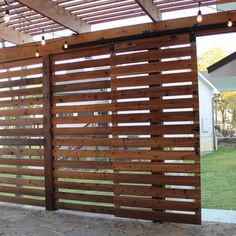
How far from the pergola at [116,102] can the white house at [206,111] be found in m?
10.6

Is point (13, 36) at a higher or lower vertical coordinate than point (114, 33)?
higher

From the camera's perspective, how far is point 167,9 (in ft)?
15.8

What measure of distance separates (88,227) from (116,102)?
5.89ft

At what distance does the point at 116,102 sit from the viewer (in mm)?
5191

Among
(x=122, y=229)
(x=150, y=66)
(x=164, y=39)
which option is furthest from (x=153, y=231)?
(x=164, y=39)

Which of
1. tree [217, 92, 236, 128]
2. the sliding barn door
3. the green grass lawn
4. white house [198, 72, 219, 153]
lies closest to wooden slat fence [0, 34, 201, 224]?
the sliding barn door

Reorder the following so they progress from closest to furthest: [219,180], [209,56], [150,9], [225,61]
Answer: [150,9]
[225,61]
[219,180]
[209,56]

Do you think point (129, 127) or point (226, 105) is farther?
point (226, 105)

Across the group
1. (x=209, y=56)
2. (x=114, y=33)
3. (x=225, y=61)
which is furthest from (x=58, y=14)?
(x=209, y=56)

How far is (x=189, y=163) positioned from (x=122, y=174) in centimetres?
99

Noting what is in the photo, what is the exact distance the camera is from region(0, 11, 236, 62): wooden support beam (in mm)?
4590

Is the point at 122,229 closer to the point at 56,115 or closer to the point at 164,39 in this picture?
the point at 56,115

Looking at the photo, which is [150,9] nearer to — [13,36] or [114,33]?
[114,33]

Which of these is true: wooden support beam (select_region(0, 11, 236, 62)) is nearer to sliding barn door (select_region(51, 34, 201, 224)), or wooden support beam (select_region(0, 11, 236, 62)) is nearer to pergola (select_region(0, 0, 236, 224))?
pergola (select_region(0, 0, 236, 224))
